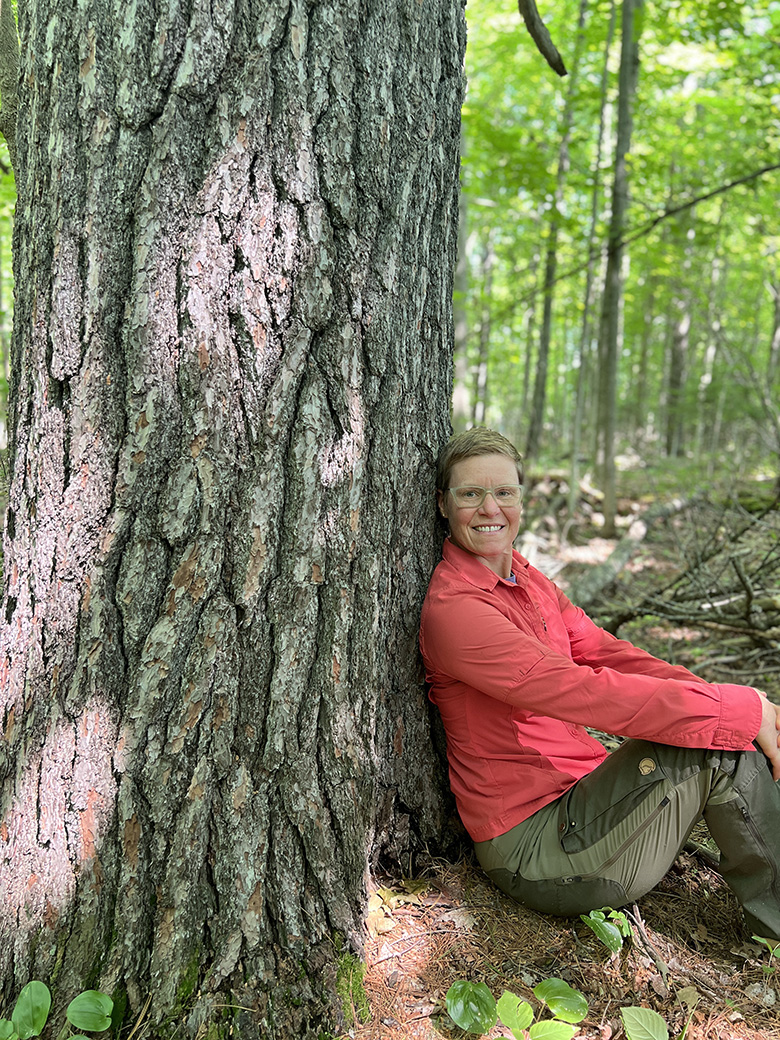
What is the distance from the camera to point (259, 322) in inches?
65.0

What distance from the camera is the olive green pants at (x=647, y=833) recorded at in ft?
6.59

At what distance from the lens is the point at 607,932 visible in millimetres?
1932

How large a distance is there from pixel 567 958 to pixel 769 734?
889 mm

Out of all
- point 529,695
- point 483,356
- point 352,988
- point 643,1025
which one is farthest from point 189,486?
point 483,356

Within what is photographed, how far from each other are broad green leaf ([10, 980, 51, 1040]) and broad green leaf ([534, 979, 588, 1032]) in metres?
1.23

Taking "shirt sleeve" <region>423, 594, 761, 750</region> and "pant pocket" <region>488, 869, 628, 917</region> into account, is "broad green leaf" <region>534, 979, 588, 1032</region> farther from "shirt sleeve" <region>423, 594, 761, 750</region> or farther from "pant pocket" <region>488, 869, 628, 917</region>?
"shirt sleeve" <region>423, 594, 761, 750</region>

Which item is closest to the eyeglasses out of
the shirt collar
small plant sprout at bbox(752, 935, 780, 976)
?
the shirt collar

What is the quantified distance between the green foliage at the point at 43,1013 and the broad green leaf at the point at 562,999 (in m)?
1.09

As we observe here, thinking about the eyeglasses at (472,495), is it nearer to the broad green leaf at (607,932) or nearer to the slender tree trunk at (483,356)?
the broad green leaf at (607,932)

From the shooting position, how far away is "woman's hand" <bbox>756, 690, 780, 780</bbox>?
1979 mm

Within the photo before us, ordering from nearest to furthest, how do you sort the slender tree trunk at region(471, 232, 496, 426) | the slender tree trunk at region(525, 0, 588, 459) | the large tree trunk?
the large tree trunk < the slender tree trunk at region(525, 0, 588, 459) < the slender tree trunk at region(471, 232, 496, 426)

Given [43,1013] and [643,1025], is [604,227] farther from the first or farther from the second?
[43,1013]

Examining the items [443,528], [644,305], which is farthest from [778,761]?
[644,305]

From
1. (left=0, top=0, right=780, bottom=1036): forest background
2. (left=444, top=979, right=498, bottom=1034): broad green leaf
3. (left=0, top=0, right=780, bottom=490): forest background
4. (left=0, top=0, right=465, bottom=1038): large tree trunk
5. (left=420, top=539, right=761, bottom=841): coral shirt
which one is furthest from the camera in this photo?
(left=0, top=0, right=780, bottom=490): forest background
